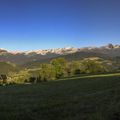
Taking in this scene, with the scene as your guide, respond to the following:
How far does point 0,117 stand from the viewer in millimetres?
17844

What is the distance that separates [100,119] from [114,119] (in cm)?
73

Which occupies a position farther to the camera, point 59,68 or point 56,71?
point 59,68

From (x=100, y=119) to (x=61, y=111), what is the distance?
5.03m

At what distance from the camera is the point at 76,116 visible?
17.3 m

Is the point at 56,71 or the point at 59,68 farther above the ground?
the point at 59,68


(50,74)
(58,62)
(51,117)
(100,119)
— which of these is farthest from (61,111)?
(58,62)

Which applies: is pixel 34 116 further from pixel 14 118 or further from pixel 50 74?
pixel 50 74

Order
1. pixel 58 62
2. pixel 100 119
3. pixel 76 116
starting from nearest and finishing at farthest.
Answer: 1. pixel 100 119
2. pixel 76 116
3. pixel 58 62

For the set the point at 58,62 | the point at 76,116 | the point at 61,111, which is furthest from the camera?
the point at 58,62

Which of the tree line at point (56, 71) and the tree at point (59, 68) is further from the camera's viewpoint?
the tree at point (59, 68)

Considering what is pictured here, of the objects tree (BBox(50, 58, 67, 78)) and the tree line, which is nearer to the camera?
the tree line

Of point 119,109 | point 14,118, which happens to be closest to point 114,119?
point 119,109

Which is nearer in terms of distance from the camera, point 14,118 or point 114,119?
point 114,119

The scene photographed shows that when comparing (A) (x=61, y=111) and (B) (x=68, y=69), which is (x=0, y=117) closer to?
(A) (x=61, y=111)
